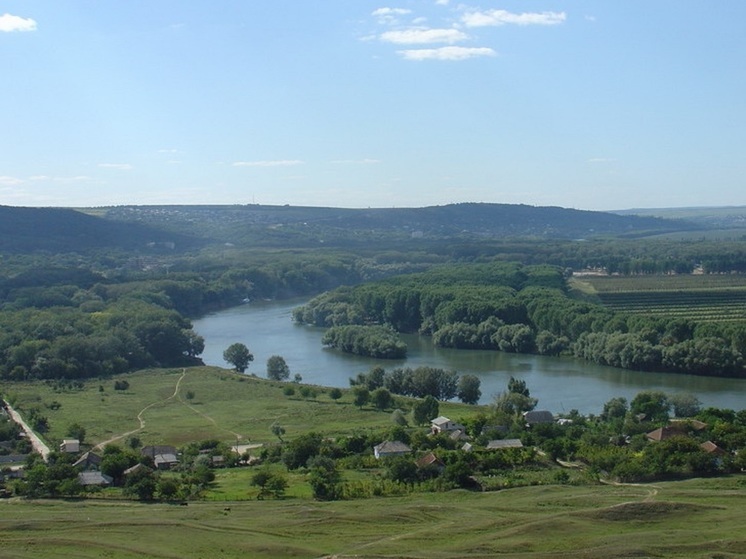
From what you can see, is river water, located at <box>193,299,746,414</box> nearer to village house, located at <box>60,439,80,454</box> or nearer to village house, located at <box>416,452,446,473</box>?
village house, located at <box>416,452,446,473</box>

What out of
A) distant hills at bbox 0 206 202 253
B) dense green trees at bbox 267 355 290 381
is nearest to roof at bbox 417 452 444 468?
dense green trees at bbox 267 355 290 381

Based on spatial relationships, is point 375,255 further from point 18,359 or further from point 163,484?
point 163,484

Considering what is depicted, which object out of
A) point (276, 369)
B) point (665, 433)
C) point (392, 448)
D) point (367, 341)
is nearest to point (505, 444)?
point (392, 448)

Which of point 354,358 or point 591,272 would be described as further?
point 591,272

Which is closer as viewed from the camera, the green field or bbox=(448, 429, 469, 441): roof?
bbox=(448, 429, 469, 441): roof

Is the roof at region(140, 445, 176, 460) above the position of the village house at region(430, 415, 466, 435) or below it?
below

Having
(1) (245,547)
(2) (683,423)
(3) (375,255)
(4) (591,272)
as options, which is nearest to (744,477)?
(2) (683,423)
